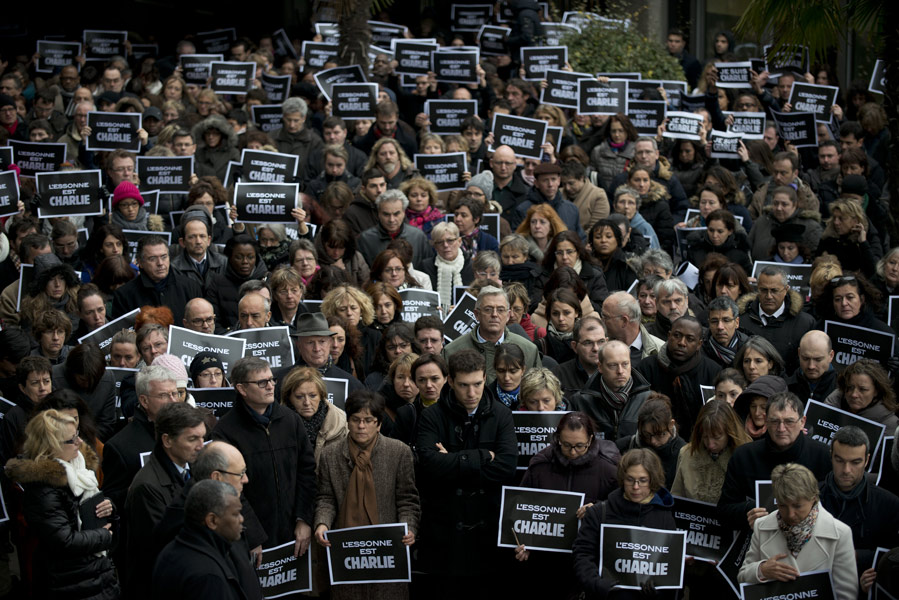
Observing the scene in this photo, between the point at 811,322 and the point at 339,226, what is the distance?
406cm

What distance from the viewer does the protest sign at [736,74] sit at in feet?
53.9

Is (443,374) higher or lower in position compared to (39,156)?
lower

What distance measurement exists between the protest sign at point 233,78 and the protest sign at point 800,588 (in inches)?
471

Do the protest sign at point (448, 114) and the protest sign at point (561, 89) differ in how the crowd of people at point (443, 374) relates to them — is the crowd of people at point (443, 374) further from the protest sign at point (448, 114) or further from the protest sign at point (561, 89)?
the protest sign at point (561, 89)

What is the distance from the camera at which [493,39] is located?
60.7 ft

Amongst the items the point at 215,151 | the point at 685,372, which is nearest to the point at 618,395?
the point at 685,372

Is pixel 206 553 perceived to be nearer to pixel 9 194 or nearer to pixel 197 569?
pixel 197 569

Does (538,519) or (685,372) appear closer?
(538,519)

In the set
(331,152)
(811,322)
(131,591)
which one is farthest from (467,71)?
(131,591)

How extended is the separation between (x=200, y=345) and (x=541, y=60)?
9.31 metres

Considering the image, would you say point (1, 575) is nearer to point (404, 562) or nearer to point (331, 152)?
point (404, 562)

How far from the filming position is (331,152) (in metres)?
13.0

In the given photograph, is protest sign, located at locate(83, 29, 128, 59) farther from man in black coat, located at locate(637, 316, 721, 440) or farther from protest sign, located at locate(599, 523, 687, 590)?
protest sign, located at locate(599, 523, 687, 590)

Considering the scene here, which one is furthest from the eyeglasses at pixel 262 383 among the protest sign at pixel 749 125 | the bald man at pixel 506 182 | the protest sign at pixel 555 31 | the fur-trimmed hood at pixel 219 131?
the protest sign at pixel 555 31
